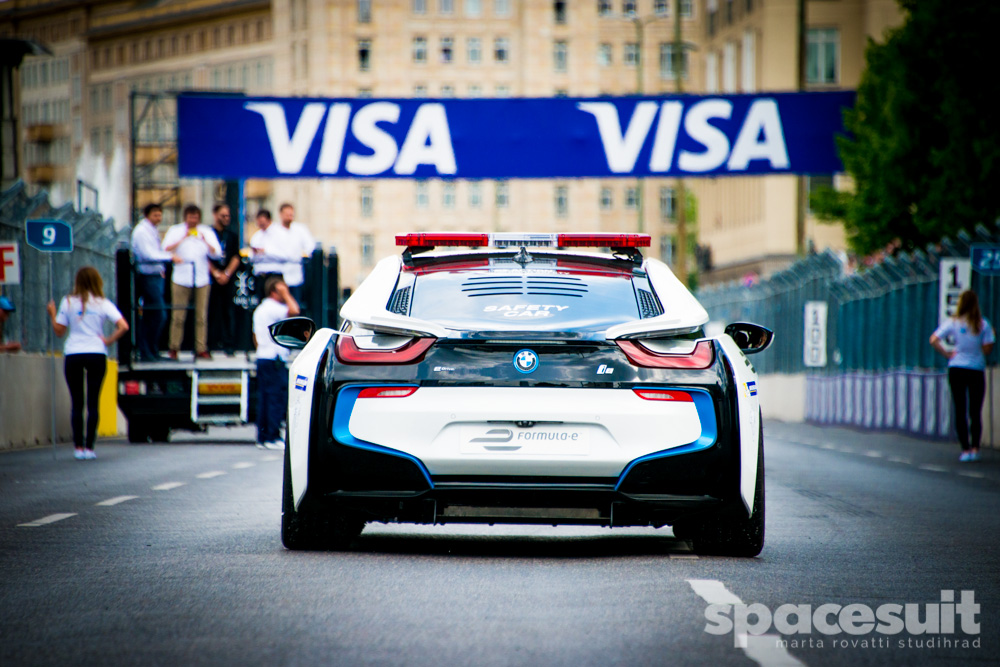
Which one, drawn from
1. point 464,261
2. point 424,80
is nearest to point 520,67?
point 424,80

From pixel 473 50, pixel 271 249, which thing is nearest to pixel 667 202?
pixel 473 50

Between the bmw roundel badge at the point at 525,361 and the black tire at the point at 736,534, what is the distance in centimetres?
117

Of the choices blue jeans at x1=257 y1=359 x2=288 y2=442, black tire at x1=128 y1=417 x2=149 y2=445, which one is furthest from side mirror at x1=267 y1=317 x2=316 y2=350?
black tire at x1=128 y1=417 x2=149 y2=445

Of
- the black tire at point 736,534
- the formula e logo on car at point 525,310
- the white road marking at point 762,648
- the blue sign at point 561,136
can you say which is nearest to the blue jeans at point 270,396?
the black tire at point 736,534

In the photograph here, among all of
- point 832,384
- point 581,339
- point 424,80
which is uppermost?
point 424,80

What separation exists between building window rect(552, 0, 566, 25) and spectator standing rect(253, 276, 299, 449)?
115 m

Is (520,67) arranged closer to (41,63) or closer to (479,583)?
(41,63)

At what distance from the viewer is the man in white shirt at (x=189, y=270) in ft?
76.3

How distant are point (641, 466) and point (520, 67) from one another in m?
129

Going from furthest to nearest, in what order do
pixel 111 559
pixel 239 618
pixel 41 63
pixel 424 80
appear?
pixel 41 63, pixel 424 80, pixel 111 559, pixel 239 618

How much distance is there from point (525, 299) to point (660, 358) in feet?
2.50

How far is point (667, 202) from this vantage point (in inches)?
5384

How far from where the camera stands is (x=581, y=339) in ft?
29.1

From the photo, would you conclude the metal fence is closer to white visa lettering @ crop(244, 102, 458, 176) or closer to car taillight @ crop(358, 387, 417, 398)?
white visa lettering @ crop(244, 102, 458, 176)
